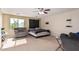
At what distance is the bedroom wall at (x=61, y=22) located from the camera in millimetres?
1891

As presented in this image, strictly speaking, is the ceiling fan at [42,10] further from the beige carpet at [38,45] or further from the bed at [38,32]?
the beige carpet at [38,45]

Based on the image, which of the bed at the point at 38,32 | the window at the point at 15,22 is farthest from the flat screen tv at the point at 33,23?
the window at the point at 15,22

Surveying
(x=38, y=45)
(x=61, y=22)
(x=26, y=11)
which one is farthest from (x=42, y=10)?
(x=38, y=45)

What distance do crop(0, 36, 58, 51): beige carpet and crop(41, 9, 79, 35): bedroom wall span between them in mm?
264

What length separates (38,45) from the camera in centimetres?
200

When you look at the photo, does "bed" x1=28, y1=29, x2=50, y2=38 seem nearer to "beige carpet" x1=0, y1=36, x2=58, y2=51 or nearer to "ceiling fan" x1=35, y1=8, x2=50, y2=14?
"beige carpet" x1=0, y1=36, x2=58, y2=51

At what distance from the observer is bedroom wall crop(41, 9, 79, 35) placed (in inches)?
74.5

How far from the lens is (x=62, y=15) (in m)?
1.98

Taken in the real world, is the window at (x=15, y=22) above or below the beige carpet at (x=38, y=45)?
above

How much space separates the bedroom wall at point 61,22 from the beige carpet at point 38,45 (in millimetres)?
264

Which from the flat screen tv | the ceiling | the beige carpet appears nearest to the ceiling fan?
the ceiling
